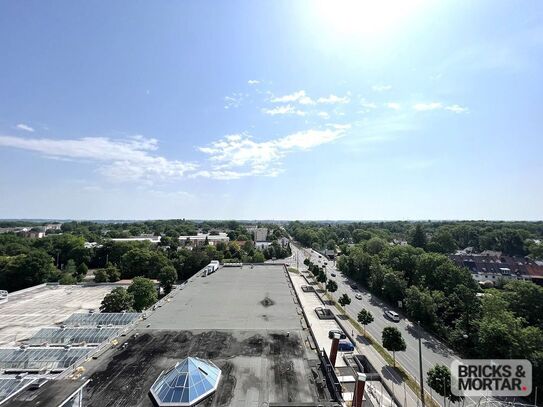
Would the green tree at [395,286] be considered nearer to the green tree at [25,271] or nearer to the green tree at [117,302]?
the green tree at [117,302]

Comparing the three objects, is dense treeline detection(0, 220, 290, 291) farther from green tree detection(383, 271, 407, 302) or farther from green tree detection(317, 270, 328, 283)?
green tree detection(383, 271, 407, 302)

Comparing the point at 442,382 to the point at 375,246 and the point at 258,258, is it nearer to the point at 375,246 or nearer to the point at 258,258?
the point at 258,258

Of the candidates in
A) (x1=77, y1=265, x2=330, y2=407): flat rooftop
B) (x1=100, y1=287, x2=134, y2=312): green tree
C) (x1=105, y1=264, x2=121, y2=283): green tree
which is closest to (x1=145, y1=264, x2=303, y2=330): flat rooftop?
(x1=77, y1=265, x2=330, y2=407): flat rooftop

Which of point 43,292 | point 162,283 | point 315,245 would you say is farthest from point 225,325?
point 315,245

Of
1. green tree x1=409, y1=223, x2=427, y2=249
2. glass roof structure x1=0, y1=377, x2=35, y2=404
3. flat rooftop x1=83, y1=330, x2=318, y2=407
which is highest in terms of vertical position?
green tree x1=409, y1=223, x2=427, y2=249

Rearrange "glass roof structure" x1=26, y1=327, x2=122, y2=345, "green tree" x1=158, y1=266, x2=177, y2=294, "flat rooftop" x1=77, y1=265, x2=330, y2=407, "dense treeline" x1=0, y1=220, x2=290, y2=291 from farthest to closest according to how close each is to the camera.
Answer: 1. "dense treeline" x1=0, y1=220, x2=290, y2=291
2. "green tree" x1=158, y1=266, x2=177, y2=294
3. "glass roof structure" x1=26, y1=327, x2=122, y2=345
4. "flat rooftop" x1=77, y1=265, x2=330, y2=407

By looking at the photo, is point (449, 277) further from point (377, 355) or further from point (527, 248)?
point (527, 248)
